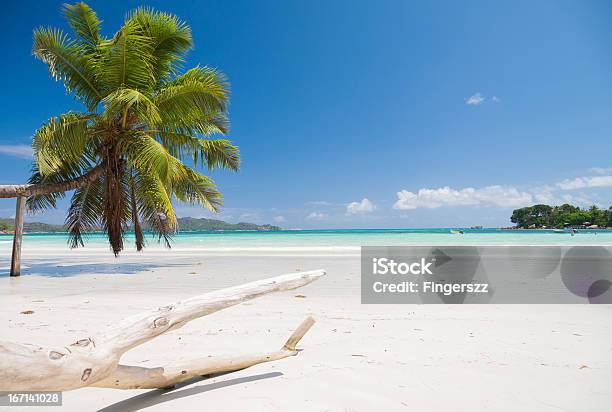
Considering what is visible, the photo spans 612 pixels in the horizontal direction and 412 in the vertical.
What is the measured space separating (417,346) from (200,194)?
30.4 feet

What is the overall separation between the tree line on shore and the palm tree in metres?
79.7

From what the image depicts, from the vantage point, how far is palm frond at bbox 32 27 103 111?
8570mm

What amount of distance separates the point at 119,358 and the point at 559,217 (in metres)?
91.1

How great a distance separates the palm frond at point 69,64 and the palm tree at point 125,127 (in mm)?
22

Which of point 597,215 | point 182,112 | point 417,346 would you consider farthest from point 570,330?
point 597,215

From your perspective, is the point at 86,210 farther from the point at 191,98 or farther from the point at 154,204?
the point at 191,98

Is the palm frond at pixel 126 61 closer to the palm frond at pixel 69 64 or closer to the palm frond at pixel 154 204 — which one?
the palm frond at pixel 69 64

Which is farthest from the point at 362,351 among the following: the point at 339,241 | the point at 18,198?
the point at 339,241

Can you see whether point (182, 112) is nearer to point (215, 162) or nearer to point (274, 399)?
point (215, 162)

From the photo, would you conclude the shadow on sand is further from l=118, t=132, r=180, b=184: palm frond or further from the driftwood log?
l=118, t=132, r=180, b=184: palm frond

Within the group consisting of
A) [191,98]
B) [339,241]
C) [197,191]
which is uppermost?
[191,98]

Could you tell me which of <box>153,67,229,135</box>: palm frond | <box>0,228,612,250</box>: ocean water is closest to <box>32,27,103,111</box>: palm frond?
<box>153,67,229,135</box>: palm frond

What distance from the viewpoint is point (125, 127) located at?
942 centimetres

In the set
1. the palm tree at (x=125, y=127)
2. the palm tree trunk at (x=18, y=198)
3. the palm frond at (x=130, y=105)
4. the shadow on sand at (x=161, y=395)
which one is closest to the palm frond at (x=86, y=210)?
the palm tree at (x=125, y=127)
